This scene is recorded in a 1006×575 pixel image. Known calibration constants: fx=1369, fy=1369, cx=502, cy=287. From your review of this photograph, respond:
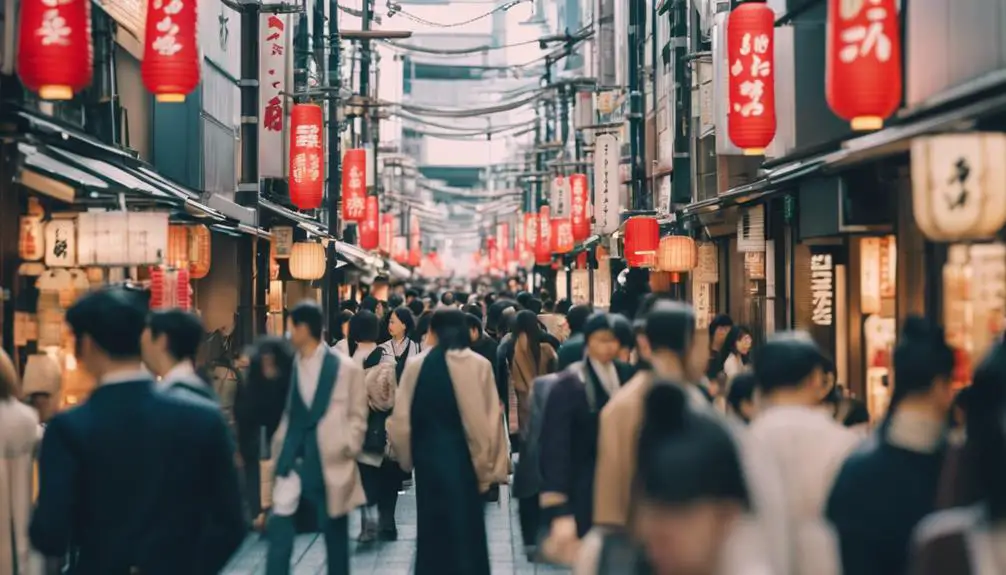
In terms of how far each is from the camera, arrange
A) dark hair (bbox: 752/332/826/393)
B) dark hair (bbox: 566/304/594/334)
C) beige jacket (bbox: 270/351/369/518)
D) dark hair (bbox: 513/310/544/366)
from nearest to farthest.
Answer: dark hair (bbox: 752/332/826/393), beige jacket (bbox: 270/351/369/518), dark hair (bbox: 566/304/594/334), dark hair (bbox: 513/310/544/366)

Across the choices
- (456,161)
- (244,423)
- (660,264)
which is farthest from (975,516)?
(456,161)

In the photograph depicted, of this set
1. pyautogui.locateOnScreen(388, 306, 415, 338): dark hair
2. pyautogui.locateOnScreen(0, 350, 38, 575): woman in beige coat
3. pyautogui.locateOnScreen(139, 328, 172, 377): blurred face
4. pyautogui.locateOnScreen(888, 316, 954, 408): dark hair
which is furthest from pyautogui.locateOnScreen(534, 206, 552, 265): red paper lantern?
pyautogui.locateOnScreen(888, 316, 954, 408): dark hair

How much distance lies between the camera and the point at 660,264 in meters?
26.0

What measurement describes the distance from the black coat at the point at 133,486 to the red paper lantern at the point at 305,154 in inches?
859

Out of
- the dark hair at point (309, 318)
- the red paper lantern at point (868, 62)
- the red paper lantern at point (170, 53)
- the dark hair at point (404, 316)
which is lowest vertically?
the dark hair at point (404, 316)

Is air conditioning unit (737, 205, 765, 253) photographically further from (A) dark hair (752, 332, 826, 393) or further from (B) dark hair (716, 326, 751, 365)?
(A) dark hair (752, 332, 826, 393)

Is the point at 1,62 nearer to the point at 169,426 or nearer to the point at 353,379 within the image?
the point at 353,379

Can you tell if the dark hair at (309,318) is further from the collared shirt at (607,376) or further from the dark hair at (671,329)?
the dark hair at (671,329)

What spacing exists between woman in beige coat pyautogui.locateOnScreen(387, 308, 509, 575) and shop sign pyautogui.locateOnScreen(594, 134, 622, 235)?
2193 centimetres

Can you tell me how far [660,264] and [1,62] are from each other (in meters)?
14.9

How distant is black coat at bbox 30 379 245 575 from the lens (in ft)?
19.1

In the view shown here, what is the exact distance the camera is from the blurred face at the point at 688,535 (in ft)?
11.2

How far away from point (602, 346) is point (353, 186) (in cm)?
3127

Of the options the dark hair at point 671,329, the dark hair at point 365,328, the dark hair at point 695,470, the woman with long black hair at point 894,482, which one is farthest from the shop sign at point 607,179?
the dark hair at point 695,470
